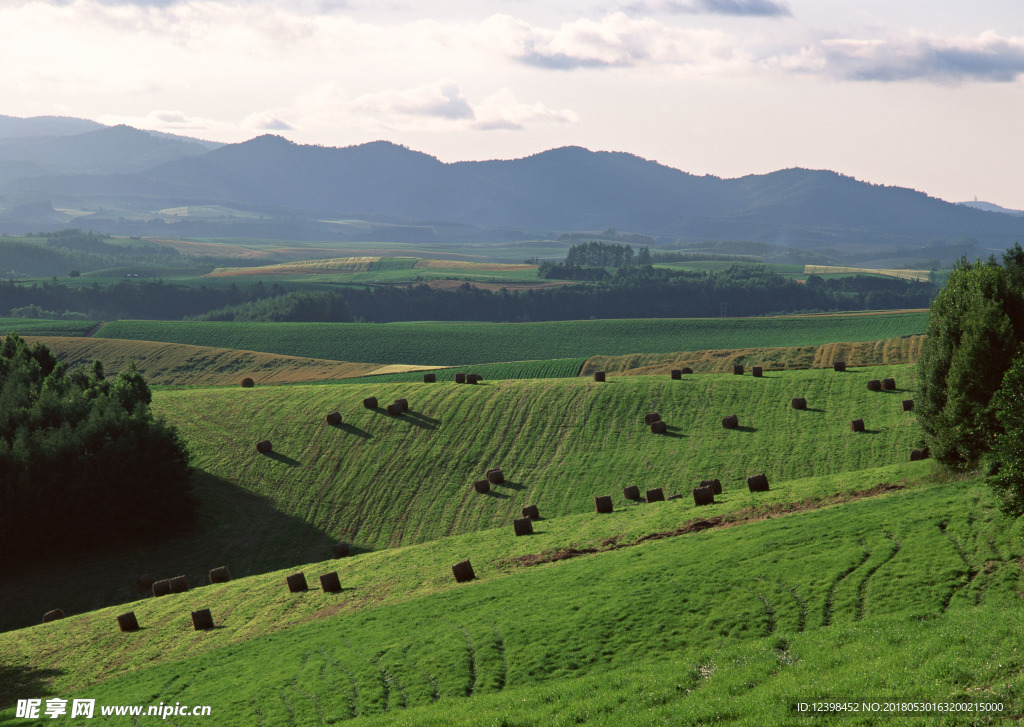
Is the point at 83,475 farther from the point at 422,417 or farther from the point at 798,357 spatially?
the point at 798,357

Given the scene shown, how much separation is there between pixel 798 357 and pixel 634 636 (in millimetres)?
67240

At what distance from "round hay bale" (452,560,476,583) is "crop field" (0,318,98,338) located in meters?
124

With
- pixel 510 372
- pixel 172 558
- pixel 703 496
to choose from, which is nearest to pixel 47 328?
pixel 510 372

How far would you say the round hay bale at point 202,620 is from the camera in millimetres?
34188

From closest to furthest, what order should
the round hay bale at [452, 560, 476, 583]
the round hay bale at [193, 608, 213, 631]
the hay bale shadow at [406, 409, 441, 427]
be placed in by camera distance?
1. the round hay bale at [193, 608, 213, 631]
2. the round hay bale at [452, 560, 476, 583]
3. the hay bale shadow at [406, 409, 441, 427]

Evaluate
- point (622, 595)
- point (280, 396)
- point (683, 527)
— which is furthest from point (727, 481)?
point (280, 396)

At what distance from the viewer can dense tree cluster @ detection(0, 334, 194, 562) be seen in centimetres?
5412

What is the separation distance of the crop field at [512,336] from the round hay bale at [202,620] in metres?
92.9

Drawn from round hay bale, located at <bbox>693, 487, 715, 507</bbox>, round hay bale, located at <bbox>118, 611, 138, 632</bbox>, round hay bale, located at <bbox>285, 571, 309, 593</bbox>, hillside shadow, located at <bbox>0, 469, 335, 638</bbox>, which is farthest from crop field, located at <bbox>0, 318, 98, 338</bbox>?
round hay bale, located at <bbox>693, 487, 715, 507</bbox>

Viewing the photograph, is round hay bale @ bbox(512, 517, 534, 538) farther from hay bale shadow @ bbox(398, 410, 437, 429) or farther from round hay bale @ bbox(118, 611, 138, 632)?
hay bale shadow @ bbox(398, 410, 437, 429)

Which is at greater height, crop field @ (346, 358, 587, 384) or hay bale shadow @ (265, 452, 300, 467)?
crop field @ (346, 358, 587, 384)

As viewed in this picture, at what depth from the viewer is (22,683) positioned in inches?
1195

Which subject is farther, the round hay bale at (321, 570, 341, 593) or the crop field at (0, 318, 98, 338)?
the crop field at (0, 318, 98, 338)

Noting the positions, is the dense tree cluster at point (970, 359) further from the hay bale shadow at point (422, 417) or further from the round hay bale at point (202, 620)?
the hay bale shadow at point (422, 417)
